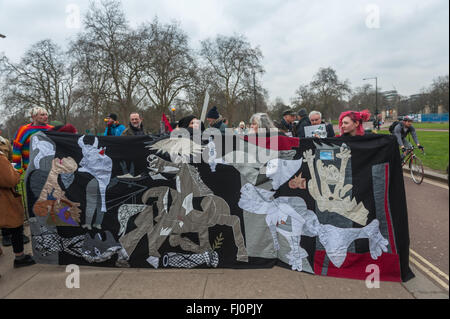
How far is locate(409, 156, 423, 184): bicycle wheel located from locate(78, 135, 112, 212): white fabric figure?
298 inches

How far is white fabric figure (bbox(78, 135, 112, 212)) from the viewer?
Answer: 11.8 feet

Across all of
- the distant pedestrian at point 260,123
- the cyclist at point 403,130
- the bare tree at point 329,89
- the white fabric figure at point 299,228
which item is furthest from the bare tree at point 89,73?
the bare tree at point 329,89

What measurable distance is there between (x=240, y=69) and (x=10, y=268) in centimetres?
3696

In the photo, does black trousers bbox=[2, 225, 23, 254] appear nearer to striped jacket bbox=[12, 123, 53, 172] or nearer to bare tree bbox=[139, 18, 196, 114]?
striped jacket bbox=[12, 123, 53, 172]

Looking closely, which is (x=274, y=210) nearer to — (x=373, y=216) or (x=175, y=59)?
(x=373, y=216)

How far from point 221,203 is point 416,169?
22.0 feet

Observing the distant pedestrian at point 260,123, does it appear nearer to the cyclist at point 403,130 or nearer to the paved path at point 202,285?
the paved path at point 202,285

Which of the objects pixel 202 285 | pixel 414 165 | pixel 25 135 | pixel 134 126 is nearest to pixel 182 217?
pixel 202 285

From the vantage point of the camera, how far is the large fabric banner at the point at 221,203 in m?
3.11

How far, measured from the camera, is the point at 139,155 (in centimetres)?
356

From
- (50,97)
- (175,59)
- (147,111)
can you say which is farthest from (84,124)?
(175,59)

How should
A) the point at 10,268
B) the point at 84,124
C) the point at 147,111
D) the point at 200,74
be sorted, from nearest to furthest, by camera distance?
1. the point at 10,268
2. the point at 200,74
3. the point at 147,111
4. the point at 84,124

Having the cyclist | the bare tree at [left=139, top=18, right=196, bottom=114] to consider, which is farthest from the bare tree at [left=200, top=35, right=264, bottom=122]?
the cyclist

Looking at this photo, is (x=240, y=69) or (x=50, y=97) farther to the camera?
(x=240, y=69)
